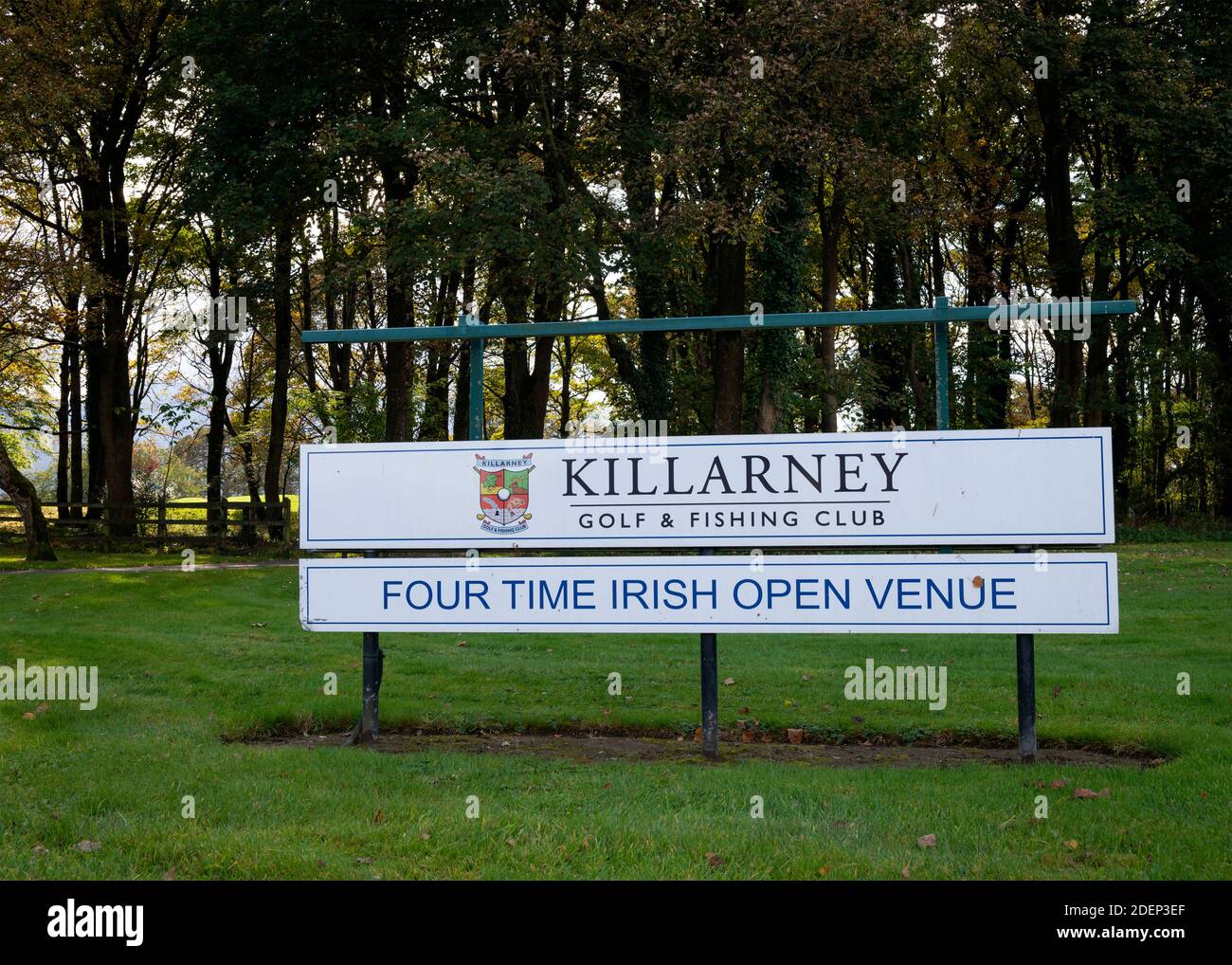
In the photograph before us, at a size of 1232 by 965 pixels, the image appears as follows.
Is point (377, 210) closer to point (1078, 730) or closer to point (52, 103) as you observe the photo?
point (52, 103)

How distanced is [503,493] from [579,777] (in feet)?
6.38

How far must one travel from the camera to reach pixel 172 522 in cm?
2797

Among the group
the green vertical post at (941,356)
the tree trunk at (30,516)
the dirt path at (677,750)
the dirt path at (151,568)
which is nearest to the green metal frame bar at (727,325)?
Result: the green vertical post at (941,356)

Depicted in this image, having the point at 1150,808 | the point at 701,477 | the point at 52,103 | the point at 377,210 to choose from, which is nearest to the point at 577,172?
the point at 377,210

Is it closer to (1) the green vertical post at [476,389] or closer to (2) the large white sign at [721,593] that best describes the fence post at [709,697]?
(2) the large white sign at [721,593]

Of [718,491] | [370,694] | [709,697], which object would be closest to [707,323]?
[718,491]

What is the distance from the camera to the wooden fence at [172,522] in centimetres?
2748

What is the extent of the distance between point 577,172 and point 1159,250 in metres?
13.8

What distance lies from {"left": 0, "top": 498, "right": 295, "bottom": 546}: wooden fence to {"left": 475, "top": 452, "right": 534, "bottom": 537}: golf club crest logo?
21.1 m

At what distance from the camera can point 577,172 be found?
74.4ft

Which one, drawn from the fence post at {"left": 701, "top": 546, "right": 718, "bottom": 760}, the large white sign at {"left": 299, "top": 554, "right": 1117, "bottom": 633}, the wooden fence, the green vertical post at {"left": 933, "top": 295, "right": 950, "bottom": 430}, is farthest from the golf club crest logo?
the wooden fence

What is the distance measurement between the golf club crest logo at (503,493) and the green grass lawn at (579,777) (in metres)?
1.44

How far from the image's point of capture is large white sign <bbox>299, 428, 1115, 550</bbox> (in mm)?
6445

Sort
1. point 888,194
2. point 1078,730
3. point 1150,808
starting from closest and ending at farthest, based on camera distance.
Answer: point 1150,808
point 1078,730
point 888,194
